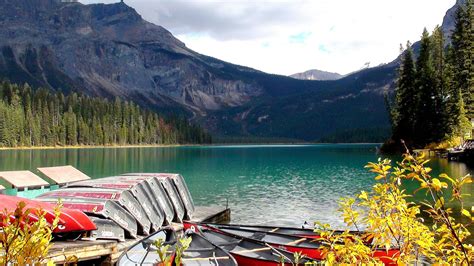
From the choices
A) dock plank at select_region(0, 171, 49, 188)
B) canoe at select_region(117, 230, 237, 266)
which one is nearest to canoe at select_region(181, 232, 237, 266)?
canoe at select_region(117, 230, 237, 266)

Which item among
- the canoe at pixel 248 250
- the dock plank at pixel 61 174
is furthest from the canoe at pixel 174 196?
the dock plank at pixel 61 174

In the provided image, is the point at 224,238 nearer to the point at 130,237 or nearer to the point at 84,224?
the point at 130,237

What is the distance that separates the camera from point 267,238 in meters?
19.6

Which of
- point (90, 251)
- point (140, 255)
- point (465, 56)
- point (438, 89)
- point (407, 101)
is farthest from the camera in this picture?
point (407, 101)

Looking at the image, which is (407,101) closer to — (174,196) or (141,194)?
(174,196)

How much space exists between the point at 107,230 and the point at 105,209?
85 centimetres

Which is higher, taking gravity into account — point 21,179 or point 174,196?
point 21,179

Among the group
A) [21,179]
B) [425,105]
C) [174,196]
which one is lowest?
[174,196]

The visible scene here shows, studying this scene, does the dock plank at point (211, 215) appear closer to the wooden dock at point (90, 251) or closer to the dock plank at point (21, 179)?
the wooden dock at point (90, 251)

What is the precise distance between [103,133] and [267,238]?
623ft

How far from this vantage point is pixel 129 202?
1944cm

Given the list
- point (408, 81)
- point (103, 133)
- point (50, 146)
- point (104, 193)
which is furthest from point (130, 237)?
point (103, 133)

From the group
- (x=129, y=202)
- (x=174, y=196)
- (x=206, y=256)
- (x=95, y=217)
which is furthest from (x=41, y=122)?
(x=206, y=256)

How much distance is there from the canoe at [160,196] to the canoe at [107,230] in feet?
15.1
